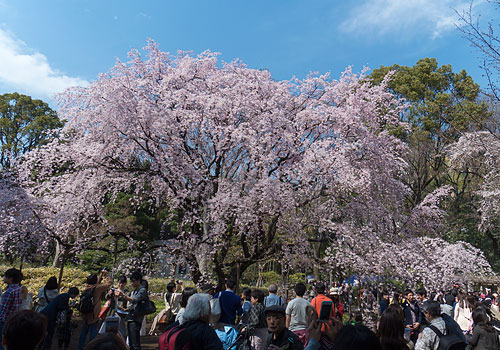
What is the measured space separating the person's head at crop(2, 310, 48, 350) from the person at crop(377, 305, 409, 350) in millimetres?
2582

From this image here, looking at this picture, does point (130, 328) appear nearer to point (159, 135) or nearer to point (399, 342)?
point (399, 342)

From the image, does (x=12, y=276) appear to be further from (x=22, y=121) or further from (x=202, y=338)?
(x=22, y=121)

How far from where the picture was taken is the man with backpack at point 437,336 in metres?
4.11

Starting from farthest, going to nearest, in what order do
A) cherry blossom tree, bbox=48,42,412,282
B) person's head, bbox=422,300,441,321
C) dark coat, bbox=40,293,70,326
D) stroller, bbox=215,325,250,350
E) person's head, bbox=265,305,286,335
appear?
cherry blossom tree, bbox=48,42,412,282 < dark coat, bbox=40,293,70,326 < stroller, bbox=215,325,250,350 < person's head, bbox=422,300,441,321 < person's head, bbox=265,305,286,335

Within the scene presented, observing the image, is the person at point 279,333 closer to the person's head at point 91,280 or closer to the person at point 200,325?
the person at point 200,325

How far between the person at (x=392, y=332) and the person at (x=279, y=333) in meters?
0.83

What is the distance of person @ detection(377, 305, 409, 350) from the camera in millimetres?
2880

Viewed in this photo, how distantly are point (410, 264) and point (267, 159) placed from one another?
19.9 ft

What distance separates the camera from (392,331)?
9.64 feet

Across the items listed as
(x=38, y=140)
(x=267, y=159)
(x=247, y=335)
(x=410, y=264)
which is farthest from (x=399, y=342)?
(x=38, y=140)

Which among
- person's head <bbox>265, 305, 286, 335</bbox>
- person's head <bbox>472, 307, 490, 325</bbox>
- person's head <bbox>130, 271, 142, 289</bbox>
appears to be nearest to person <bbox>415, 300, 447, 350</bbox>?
person's head <bbox>472, 307, 490, 325</bbox>

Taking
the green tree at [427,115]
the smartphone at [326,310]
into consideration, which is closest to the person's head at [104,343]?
the smartphone at [326,310]

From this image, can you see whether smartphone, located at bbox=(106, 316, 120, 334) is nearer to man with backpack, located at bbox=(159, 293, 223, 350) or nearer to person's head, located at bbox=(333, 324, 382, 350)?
man with backpack, located at bbox=(159, 293, 223, 350)

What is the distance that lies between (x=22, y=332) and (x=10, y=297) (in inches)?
150
